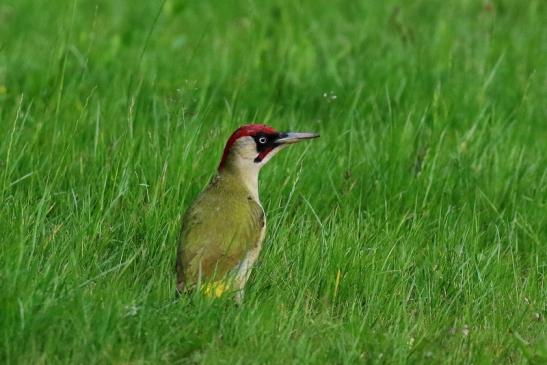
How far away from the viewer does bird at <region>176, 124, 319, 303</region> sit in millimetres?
5320

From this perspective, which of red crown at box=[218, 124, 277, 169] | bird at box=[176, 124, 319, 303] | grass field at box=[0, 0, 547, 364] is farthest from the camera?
red crown at box=[218, 124, 277, 169]

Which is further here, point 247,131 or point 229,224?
point 247,131

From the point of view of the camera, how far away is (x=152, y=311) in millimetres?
4914

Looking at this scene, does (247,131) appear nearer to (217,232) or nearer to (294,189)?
(217,232)

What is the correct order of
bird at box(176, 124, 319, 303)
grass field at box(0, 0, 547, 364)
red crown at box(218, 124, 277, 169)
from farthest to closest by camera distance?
1. red crown at box(218, 124, 277, 169)
2. bird at box(176, 124, 319, 303)
3. grass field at box(0, 0, 547, 364)

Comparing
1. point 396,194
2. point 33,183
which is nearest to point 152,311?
point 33,183

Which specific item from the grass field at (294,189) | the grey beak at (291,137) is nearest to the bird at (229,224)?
the grey beak at (291,137)

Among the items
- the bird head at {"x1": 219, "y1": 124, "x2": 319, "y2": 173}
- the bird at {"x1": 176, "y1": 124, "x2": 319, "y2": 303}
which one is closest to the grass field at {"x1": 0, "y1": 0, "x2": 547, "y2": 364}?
the bird at {"x1": 176, "y1": 124, "x2": 319, "y2": 303}

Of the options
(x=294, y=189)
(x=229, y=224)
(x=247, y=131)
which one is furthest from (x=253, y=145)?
(x=294, y=189)

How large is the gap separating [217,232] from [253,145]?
1.84 feet

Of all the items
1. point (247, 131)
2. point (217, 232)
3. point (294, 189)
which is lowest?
point (294, 189)

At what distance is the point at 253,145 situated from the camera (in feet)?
19.5

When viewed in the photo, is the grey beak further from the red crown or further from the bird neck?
the bird neck

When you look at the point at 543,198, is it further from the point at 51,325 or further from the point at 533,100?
the point at 51,325
